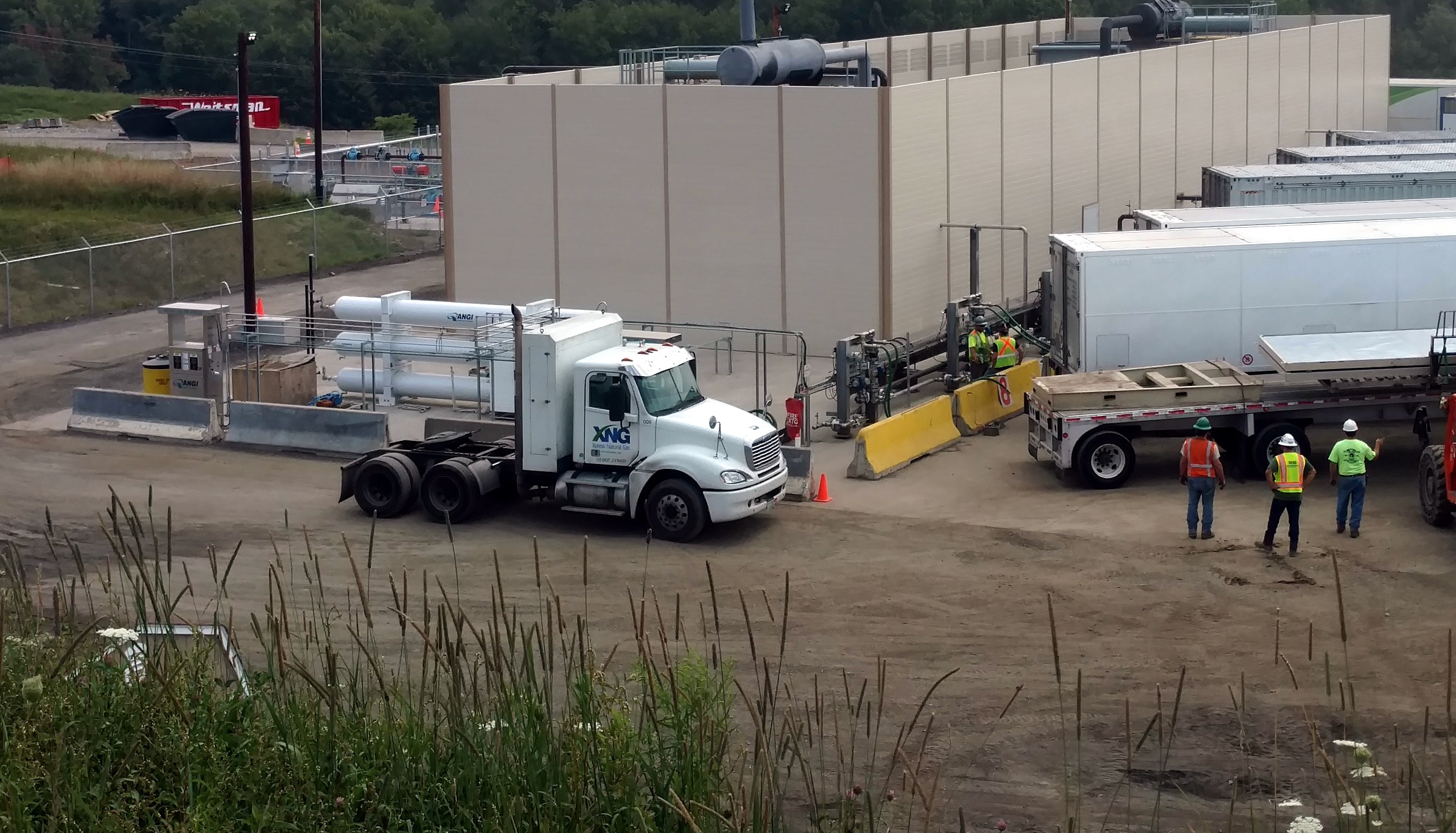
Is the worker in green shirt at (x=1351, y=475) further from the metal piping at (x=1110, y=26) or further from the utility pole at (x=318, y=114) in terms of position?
the utility pole at (x=318, y=114)

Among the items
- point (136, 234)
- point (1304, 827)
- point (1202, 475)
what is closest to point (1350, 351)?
point (1202, 475)

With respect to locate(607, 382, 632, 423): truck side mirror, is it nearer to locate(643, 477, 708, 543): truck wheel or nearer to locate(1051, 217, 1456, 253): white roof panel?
locate(643, 477, 708, 543): truck wheel

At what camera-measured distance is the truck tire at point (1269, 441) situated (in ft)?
67.9

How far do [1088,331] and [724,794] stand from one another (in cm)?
1793

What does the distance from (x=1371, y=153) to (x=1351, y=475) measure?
21.1m

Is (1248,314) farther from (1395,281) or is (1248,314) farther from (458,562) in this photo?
(458,562)

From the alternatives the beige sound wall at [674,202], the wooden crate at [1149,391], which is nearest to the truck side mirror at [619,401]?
the wooden crate at [1149,391]

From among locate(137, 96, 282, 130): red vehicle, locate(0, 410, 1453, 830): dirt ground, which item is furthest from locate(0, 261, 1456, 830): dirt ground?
locate(137, 96, 282, 130): red vehicle

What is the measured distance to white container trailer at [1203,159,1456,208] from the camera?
1277 inches

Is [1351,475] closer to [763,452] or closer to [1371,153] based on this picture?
[763,452]

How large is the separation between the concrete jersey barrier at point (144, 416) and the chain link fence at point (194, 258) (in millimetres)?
4566

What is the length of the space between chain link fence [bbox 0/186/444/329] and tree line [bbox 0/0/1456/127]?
47506 millimetres

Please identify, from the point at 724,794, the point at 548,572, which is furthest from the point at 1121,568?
the point at 724,794

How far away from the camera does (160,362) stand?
2650cm
